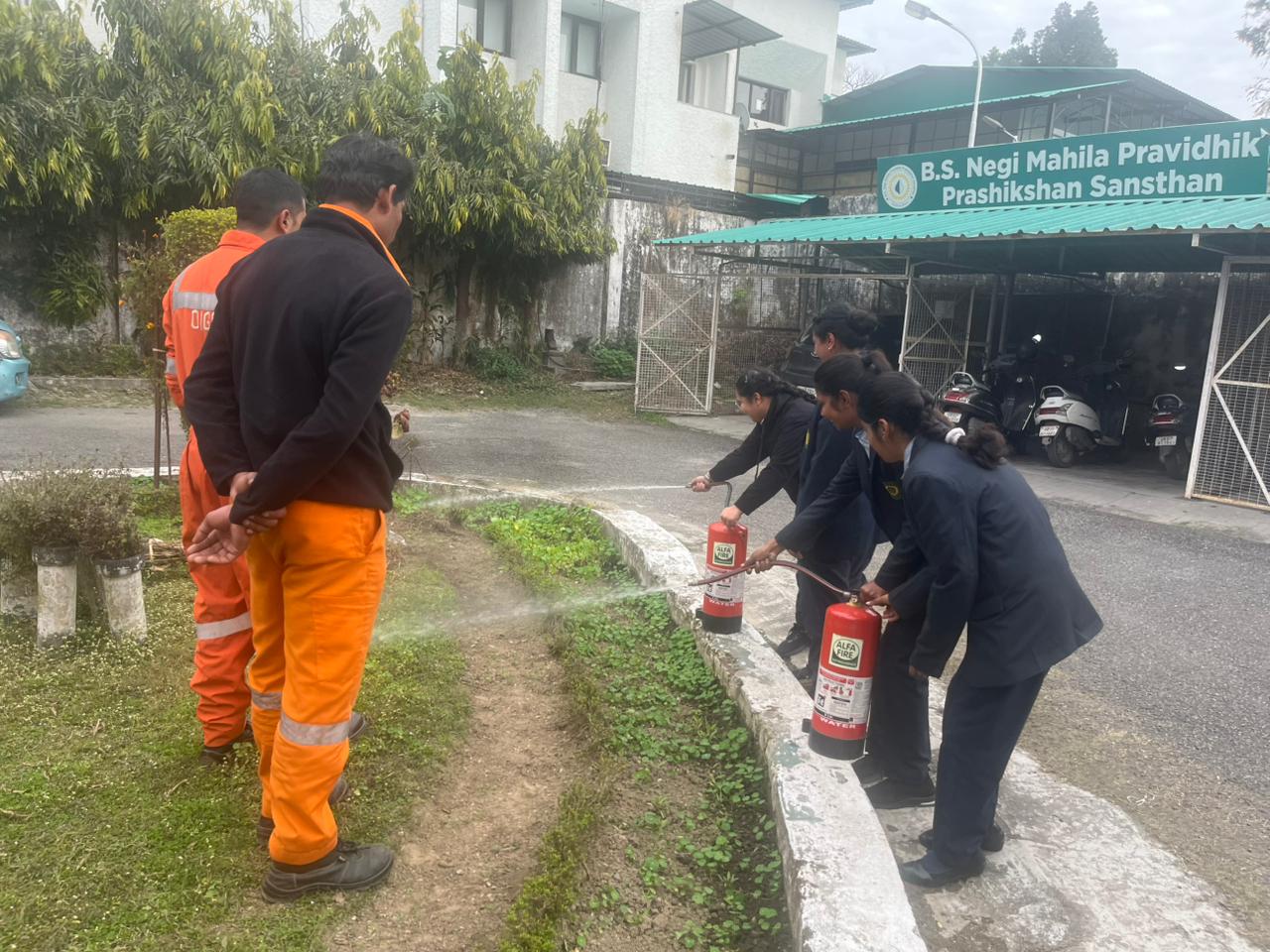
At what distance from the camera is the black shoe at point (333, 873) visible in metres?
2.50

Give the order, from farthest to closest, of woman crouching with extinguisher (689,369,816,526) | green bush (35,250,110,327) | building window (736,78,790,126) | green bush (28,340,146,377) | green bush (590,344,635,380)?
1. building window (736,78,790,126)
2. green bush (590,344,635,380)
3. green bush (35,250,110,327)
4. green bush (28,340,146,377)
5. woman crouching with extinguisher (689,369,816,526)

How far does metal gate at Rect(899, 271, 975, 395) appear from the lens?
13.0 meters

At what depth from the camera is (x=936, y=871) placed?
2910mm

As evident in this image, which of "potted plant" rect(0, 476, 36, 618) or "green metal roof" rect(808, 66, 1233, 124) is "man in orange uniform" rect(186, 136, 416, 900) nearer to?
"potted plant" rect(0, 476, 36, 618)

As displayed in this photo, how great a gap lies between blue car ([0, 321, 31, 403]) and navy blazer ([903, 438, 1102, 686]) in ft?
34.8

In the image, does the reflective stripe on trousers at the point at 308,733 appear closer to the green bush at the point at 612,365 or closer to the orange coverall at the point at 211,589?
the orange coverall at the point at 211,589

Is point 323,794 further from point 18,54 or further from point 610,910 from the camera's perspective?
point 18,54

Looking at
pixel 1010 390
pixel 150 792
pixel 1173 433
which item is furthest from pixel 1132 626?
pixel 1010 390

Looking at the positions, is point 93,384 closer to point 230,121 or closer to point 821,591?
point 230,121

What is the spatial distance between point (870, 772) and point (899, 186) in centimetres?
1156

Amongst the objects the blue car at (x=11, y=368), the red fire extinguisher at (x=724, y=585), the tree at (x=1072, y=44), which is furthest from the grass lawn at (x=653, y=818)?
the tree at (x=1072, y=44)

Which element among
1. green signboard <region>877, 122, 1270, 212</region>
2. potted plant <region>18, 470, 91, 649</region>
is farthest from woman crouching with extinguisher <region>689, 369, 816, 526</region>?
green signboard <region>877, 122, 1270, 212</region>

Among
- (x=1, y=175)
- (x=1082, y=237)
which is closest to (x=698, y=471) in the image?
(x=1082, y=237)

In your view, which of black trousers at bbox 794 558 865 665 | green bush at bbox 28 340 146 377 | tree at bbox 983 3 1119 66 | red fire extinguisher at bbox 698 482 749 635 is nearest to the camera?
black trousers at bbox 794 558 865 665
